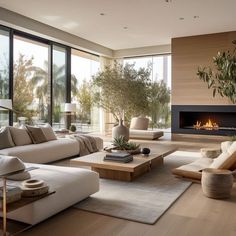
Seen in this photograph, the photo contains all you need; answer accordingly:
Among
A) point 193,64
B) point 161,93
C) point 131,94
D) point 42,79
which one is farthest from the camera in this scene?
point 161,93

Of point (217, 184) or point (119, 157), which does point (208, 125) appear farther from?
point (217, 184)

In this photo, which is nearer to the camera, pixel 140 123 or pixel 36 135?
pixel 36 135

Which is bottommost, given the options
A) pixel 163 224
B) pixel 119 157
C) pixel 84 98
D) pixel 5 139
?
pixel 163 224

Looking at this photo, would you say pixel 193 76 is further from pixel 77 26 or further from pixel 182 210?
pixel 182 210

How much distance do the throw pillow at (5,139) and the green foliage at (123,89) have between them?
14.9 feet

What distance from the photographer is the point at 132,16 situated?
7.91 metres

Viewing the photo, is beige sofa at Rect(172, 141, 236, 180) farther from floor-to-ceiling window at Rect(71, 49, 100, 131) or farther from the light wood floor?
floor-to-ceiling window at Rect(71, 49, 100, 131)

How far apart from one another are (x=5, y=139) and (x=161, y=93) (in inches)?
285

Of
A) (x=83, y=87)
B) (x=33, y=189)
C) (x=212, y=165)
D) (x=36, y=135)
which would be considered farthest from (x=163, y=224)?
(x=83, y=87)

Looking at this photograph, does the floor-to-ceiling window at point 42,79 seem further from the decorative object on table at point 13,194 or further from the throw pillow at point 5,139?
the decorative object on table at point 13,194

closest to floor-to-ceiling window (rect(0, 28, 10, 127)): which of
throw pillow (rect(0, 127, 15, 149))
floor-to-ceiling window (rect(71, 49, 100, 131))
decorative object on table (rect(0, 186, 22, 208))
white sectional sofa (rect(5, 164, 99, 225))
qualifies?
throw pillow (rect(0, 127, 15, 149))

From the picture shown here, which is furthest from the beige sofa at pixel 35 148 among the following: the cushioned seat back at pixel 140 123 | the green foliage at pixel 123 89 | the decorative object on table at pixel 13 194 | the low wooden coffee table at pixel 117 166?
the cushioned seat back at pixel 140 123

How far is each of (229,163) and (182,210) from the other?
1.12 meters

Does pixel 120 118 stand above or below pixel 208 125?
above
